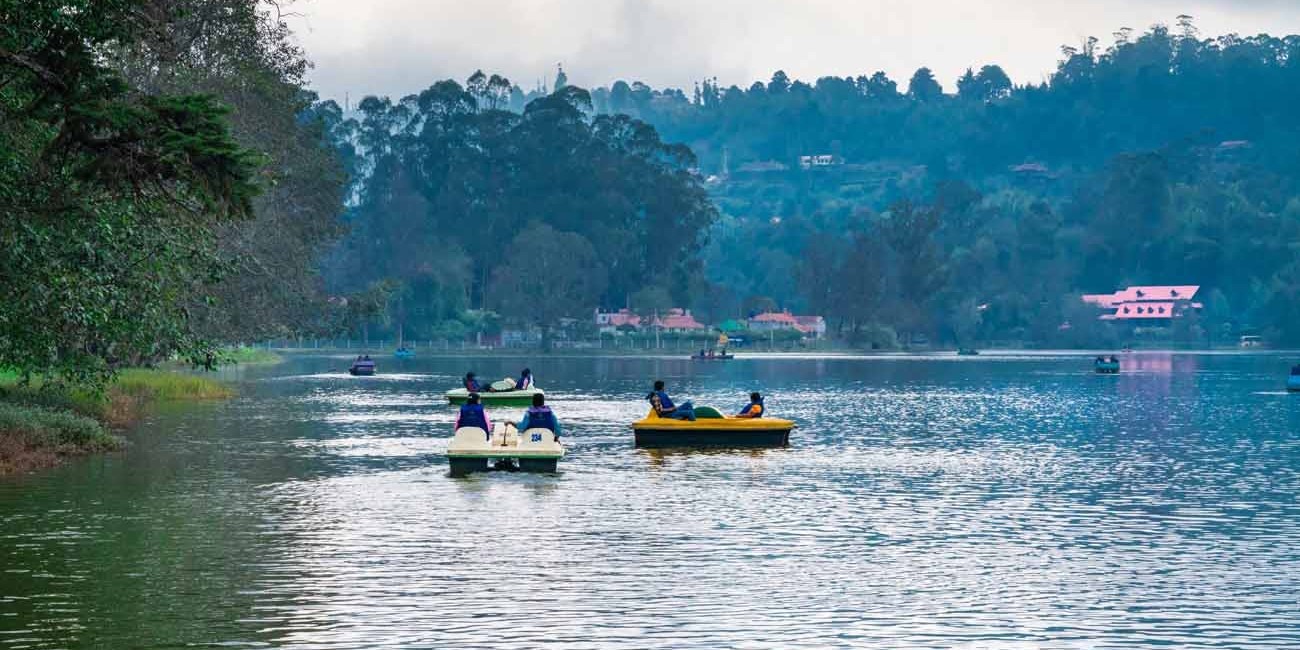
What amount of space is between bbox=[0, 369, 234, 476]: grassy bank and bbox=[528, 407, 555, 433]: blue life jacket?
1170cm

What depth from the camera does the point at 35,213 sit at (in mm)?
34750

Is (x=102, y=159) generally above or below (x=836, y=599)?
above

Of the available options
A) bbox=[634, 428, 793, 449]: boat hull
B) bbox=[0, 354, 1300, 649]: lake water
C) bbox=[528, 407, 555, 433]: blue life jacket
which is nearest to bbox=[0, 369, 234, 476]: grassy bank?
bbox=[0, 354, 1300, 649]: lake water

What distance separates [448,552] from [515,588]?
4.08 metres

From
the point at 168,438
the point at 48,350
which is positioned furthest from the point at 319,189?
the point at 48,350

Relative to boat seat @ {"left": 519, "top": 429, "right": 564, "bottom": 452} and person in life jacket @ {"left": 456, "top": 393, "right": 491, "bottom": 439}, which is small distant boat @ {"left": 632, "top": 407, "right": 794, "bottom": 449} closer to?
boat seat @ {"left": 519, "top": 429, "right": 564, "bottom": 452}

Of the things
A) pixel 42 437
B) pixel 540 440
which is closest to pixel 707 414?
pixel 540 440

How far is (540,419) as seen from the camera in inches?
1693

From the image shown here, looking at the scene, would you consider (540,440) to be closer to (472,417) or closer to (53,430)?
(472,417)

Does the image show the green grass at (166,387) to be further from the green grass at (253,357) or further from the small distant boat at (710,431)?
the green grass at (253,357)

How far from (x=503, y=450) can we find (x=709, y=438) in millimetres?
11934

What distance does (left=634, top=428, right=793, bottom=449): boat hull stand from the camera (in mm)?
53469

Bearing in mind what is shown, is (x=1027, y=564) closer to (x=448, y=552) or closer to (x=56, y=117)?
→ (x=448, y=552)

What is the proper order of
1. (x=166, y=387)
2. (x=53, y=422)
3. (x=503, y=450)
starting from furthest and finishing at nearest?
(x=166, y=387) < (x=53, y=422) < (x=503, y=450)
